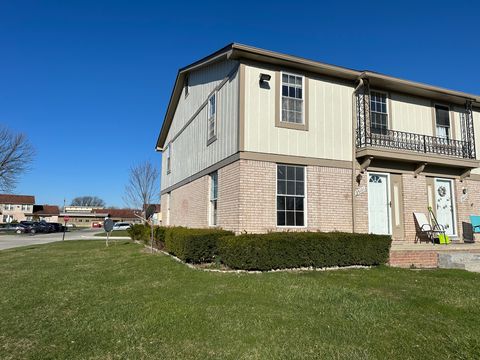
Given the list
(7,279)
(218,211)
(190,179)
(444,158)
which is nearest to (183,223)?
(190,179)

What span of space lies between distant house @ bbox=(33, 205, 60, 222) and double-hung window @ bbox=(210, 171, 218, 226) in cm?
8909

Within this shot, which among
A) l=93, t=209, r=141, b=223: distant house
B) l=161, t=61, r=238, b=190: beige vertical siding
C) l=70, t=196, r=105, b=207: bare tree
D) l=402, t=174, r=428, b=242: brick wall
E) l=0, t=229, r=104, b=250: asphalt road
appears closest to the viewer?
l=161, t=61, r=238, b=190: beige vertical siding

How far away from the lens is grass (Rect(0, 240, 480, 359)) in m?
4.52

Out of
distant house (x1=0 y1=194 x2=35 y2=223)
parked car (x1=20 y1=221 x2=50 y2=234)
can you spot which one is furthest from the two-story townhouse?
distant house (x1=0 y1=194 x2=35 y2=223)

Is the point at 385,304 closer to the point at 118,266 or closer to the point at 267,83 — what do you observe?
the point at 267,83

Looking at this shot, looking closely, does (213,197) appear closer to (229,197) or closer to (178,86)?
(229,197)

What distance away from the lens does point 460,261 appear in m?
10.4

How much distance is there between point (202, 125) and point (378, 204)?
7.54 metres

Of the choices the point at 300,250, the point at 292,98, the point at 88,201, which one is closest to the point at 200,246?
the point at 300,250

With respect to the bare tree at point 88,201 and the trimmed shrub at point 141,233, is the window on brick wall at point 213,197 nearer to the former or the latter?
the trimmed shrub at point 141,233

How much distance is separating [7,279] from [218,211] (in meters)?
6.30

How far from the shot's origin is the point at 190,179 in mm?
16797

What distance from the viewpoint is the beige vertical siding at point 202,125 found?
39.1 ft

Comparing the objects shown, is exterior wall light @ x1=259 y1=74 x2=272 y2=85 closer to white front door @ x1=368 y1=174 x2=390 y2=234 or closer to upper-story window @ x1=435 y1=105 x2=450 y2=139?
white front door @ x1=368 y1=174 x2=390 y2=234
